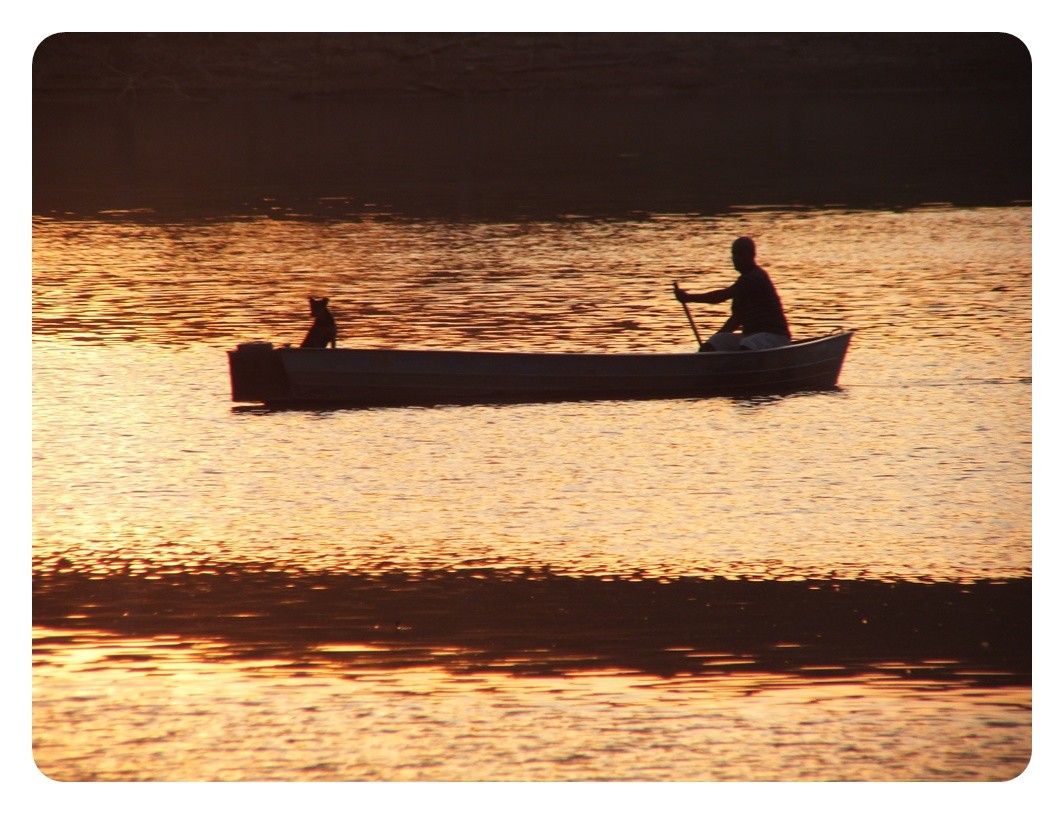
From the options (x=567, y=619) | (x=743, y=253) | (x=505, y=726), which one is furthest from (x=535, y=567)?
(x=743, y=253)

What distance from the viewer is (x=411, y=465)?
7.65 metres

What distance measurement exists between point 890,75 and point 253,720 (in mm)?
5927

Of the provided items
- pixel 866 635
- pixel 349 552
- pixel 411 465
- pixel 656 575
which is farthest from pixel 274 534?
pixel 866 635

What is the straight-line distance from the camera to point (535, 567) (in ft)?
20.2

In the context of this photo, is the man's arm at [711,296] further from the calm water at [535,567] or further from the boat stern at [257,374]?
the boat stern at [257,374]

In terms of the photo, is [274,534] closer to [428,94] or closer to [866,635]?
[866,635]

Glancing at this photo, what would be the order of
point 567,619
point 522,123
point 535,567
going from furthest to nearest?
point 522,123 < point 535,567 < point 567,619

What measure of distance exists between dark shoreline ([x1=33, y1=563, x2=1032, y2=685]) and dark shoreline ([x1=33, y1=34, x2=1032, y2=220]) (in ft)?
6.36

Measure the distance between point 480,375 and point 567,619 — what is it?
317 cm

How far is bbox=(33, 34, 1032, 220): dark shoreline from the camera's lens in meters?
7.49

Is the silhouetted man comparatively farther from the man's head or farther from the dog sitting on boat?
the dog sitting on boat

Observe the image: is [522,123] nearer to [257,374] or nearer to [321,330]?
[321,330]

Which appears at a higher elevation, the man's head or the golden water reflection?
the man's head

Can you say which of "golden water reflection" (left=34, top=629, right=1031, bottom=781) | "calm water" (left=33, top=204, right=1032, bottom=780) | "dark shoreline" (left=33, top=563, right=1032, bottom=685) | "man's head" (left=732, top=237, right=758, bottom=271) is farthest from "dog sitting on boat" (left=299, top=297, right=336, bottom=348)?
"golden water reflection" (left=34, top=629, right=1031, bottom=781)
